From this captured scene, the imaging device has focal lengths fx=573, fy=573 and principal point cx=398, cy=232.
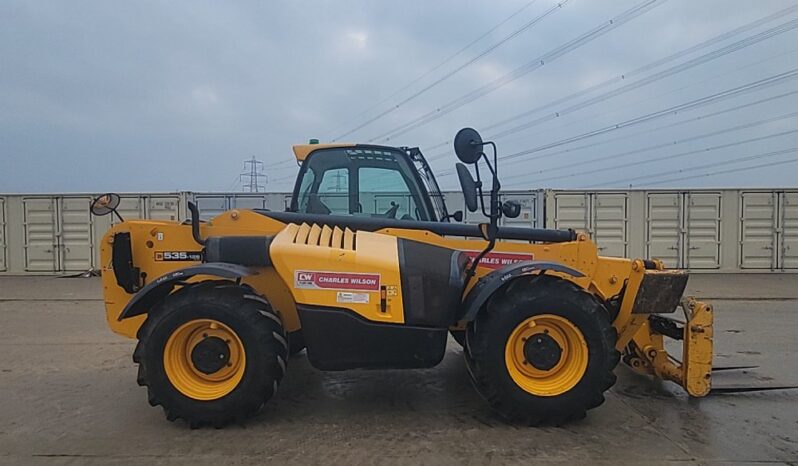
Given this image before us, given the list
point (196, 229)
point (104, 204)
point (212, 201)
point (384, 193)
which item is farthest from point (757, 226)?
point (104, 204)

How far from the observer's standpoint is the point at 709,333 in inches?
168

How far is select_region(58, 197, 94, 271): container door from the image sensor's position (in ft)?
49.6

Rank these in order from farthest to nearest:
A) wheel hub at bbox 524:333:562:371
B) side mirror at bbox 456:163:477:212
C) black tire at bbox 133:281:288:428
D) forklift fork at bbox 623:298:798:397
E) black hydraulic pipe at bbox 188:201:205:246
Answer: black hydraulic pipe at bbox 188:201:205:246 < forklift fork at bbox 623:298:798:397 < wheel hub at bbox 524:333:562:371 < black tire at bbox 133:281:288:428 < side mirror at bbox 456:163:477:212

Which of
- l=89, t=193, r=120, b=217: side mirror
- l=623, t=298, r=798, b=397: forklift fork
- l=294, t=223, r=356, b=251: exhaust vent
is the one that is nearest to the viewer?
l=294, t=223, r=356, b=251: exhaust vent

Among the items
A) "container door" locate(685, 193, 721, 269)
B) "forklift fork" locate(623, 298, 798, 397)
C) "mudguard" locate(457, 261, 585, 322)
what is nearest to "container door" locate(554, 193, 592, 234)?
"container door" locate(685, 193, 721, 269)

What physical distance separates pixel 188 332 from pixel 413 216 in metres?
2.00

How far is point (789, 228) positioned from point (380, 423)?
48.7 feet

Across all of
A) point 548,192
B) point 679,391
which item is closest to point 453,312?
point 679,391

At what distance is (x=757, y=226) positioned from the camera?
14.8 meters

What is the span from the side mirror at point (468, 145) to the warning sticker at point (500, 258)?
2.87 ft

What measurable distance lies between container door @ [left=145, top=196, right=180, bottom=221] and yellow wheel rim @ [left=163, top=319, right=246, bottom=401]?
1203 centimetres

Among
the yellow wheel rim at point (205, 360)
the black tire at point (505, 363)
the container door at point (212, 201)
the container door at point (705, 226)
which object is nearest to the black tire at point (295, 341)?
the yellow wheel rim at point (205, 360)

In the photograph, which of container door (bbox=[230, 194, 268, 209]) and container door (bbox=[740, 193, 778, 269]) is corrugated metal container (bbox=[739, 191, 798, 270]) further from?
container door (bbox=[230, 194, 268, 209])

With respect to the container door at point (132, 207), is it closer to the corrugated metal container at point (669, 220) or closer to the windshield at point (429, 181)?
the corrugated metal container at point (669, 220)
